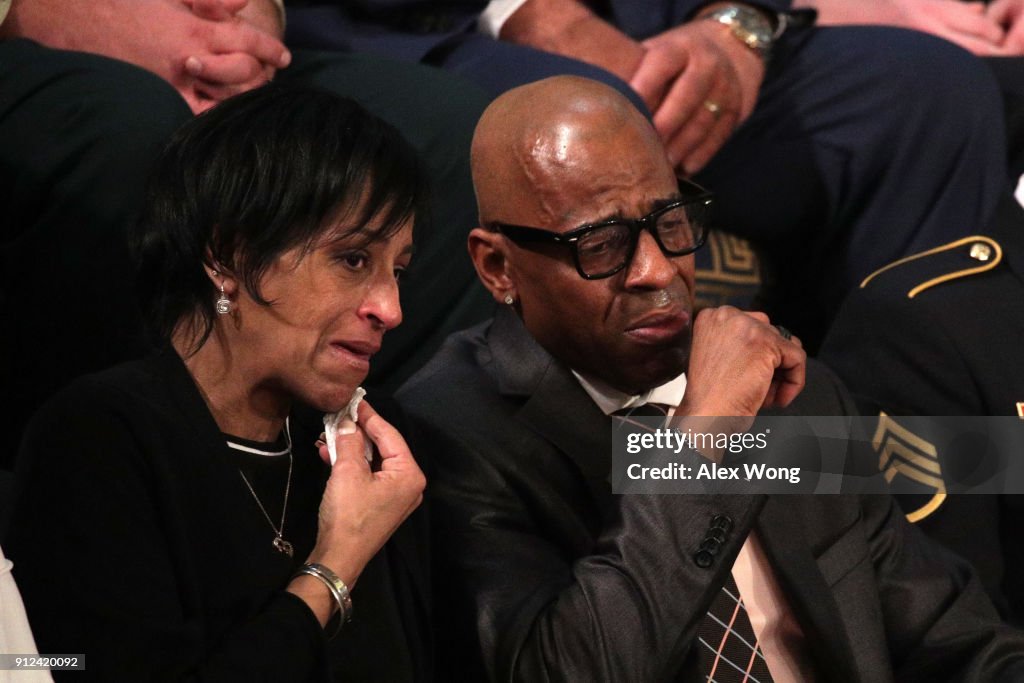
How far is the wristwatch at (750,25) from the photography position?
2.63m

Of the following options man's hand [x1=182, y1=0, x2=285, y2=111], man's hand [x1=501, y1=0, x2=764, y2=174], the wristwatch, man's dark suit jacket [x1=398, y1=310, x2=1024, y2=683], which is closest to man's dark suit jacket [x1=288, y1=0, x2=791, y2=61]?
man's hand [x1=501, y1=0, x2=764, y2=174]

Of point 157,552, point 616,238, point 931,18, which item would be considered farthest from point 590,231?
point 931,18

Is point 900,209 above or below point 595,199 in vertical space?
below

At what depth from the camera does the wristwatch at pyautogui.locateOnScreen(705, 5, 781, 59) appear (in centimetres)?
263

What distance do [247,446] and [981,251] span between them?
1233 millimetres

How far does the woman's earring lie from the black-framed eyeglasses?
1.32ft

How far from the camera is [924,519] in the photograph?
6.81 ft

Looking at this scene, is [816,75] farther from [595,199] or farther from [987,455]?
[595,199]

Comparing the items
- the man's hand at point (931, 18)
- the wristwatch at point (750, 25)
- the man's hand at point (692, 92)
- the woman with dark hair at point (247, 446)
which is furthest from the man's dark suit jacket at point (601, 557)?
the man's hand at point (931, 18)

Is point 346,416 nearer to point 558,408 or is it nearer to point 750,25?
point 558,408

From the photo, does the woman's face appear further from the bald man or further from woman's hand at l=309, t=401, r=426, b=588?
the bald man

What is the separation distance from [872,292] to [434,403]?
79 centimetres

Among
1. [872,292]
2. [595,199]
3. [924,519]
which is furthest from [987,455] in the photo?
[595,199]

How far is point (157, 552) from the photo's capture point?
4.26 ft
